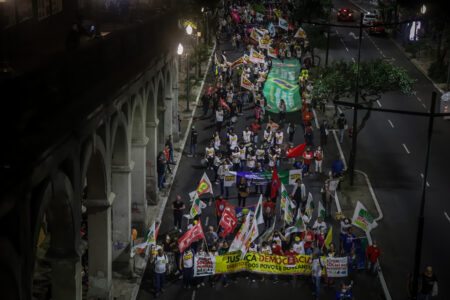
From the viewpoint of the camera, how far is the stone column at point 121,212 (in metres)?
30.1

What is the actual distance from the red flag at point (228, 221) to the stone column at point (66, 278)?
9.07 m

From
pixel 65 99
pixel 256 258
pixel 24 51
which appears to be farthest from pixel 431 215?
pixel 65 99

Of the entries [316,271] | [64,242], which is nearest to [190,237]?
[316,271]

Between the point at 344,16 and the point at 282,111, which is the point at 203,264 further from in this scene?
the point at 344,16

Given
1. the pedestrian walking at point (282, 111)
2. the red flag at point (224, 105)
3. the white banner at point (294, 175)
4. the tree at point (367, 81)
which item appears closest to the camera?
the white banner at point (294, 175)

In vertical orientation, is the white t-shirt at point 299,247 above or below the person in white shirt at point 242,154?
above

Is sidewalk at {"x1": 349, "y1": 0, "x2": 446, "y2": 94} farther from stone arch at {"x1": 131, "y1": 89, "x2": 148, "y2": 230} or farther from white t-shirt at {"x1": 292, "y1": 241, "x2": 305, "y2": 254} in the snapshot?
white t-shirt at {"x1": 292, "y1": 241, "x2": 305, "y2": 254}

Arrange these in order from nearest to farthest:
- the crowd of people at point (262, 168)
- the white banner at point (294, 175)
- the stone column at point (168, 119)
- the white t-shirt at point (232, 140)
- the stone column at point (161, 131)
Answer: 1. the crowd of people at point (262, 168)
2. the white banner at point (294, 175)
3. the stone column at point (161, 131)
4. the white t-shirt at point (232, 140)
5. the stone column at point (168, 119)

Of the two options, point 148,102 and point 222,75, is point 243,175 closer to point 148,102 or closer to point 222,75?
point 148,102

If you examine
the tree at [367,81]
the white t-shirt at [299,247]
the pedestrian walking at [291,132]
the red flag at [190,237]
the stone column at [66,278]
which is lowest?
the pedestrian walking at [291,132]

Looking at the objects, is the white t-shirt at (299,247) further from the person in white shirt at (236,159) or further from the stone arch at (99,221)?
the person in white shirt at (236,159)

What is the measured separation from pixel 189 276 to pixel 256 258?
245 centimetres

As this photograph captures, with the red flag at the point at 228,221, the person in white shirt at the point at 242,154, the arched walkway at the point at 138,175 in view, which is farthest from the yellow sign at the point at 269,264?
the person in white shirt at the point at 242,154

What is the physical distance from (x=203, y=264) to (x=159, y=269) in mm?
1562
